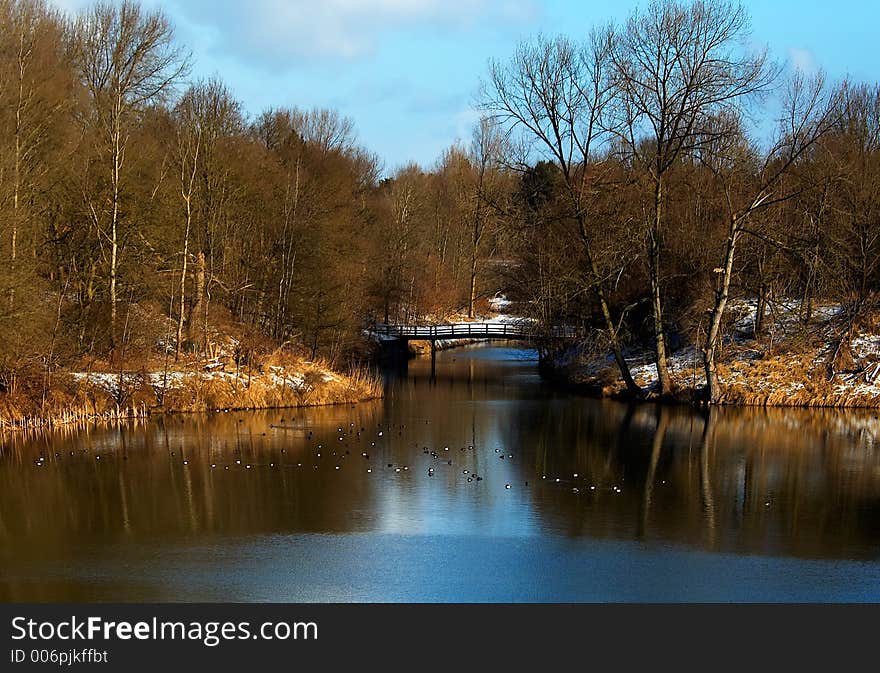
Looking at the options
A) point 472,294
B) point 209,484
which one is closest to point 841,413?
point 209,484

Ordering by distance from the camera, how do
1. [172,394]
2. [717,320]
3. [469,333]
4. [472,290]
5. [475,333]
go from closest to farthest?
[172,394] < [717,320] < [475,333] < [469,333] < [472,290]

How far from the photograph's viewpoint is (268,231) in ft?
110

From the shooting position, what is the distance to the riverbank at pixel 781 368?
2691 cm

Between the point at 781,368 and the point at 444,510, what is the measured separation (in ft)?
57.1

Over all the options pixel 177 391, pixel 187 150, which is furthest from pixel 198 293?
pixel 177 391

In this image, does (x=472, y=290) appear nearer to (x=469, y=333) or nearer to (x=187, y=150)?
(x=469, y=333)

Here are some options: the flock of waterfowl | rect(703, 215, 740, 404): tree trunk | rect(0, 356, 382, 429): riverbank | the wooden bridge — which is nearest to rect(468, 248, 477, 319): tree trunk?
the wooden bridge

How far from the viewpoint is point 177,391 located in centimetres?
2492

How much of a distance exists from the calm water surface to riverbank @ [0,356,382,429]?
128 cm

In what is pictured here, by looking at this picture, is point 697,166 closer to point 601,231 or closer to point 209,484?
point 601,231

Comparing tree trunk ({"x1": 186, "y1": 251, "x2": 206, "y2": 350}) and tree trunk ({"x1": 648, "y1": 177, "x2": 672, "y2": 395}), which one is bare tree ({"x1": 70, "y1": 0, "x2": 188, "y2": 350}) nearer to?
tree trunk ({"x1": 186, "y1": 251, "x2": 206, "y2": 350})

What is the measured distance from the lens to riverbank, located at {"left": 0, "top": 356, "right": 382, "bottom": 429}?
72.3 ft

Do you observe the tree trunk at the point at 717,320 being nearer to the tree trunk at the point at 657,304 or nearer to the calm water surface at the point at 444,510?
the tree trunk at the point at 657,304

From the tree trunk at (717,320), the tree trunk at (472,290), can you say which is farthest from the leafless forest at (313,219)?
the tree trunk at (472,290)
